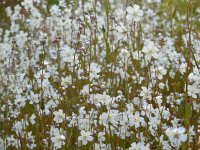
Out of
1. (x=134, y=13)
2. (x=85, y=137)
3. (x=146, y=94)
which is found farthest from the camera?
(x=134, y=13)

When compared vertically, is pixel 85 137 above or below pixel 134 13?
below

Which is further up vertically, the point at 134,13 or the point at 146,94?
the point at 134,13

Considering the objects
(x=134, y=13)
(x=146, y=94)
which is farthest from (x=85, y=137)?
(x=134, y=13)

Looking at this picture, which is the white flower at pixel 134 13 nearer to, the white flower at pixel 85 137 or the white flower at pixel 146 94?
→ the white flower at pixel 146 94

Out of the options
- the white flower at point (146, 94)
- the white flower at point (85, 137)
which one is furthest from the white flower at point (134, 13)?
the white flower at point (85, 137)

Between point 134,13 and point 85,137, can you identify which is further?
point 134,13

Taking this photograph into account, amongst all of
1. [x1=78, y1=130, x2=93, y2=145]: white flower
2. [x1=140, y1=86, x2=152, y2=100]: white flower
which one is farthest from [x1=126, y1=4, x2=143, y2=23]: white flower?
[x1=78, y1=130, x2=93, y2=145]: white flower

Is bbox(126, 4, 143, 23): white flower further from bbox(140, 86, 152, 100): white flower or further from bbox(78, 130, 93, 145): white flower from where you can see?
bbox(78, 130, 93, 145): white flower

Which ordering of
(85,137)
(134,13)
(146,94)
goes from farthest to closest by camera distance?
1. (134,13)
2. (146,94)
3. (85,137)

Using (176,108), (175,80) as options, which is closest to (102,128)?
(176,108)

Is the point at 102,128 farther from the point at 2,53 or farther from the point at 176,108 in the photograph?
the point at 2,53

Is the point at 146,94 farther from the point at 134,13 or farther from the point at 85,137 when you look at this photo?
the point at 134,13

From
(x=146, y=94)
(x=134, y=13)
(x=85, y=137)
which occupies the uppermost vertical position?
(x=134, y=13)
